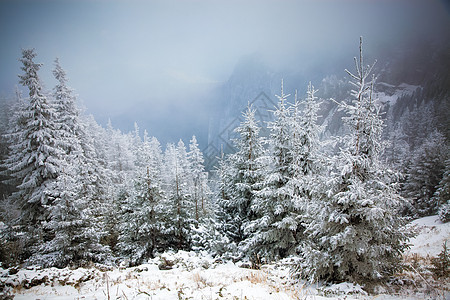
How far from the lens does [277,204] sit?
1112cm

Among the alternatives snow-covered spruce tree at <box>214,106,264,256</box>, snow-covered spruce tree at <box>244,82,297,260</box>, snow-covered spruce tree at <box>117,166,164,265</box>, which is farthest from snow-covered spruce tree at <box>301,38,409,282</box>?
snow-covered spruce tree at <box>117,166,164,265</box>

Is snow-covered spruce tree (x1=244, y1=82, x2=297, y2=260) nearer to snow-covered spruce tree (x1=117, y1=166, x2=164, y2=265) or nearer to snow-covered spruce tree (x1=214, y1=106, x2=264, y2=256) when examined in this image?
snow-covered spruce tree (x1=214, y1=106, x2=264, y2=256)

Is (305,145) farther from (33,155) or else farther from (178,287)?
(33,155)

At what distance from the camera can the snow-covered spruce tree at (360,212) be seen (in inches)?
239

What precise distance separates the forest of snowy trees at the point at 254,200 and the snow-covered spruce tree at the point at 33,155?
8 cm

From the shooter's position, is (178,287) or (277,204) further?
(277,204)

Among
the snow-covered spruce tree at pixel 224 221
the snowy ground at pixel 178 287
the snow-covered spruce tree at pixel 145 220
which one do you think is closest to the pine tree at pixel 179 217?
the snow-covered spruce tree at pixel 145 220

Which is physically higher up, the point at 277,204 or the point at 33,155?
the point at 33,155

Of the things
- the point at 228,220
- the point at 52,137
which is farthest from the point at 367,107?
the point at 52,137

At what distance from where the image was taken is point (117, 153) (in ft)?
122

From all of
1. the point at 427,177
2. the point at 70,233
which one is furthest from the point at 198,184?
the point at 427,177

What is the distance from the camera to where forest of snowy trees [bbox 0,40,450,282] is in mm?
6359

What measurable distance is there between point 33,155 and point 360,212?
21.3 m

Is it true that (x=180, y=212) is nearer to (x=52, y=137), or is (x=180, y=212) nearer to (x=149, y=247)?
(x=149, y=247)
